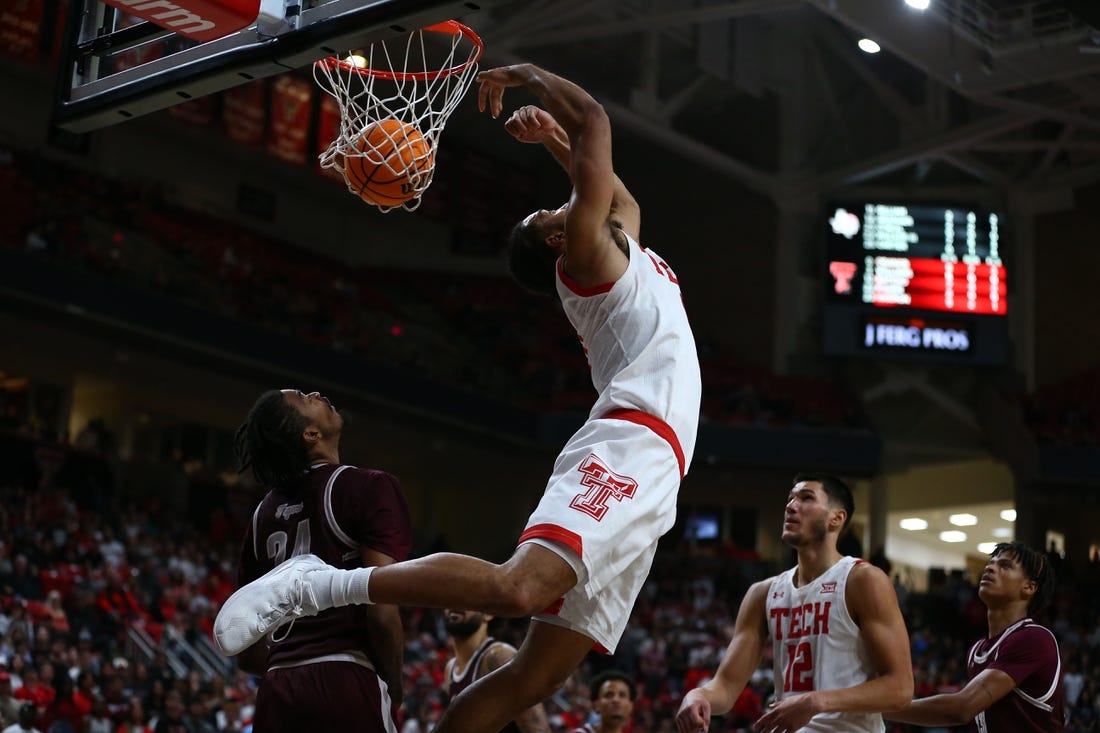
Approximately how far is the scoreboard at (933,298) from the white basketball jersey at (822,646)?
19516 mm

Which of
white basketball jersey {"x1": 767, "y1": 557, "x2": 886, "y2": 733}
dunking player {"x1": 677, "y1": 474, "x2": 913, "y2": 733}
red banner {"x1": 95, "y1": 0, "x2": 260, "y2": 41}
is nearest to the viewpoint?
dunking player {"x1": 677, "y1": 474, "x2": 913, "y2": 733}

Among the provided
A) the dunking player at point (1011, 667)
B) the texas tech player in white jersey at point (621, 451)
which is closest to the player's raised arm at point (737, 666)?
the dunking player at point (1011, 667)

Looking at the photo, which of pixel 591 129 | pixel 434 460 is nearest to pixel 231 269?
pixel 434 460

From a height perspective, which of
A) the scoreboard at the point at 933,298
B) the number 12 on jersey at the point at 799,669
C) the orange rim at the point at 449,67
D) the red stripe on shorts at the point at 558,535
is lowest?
the number 12 on jersey at the point at 799,669

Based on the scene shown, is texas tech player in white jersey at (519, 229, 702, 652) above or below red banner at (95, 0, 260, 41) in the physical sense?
below

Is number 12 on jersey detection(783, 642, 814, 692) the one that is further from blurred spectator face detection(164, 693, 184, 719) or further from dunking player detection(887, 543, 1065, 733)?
blurred spectator face detection(164, 693, 184, 719)

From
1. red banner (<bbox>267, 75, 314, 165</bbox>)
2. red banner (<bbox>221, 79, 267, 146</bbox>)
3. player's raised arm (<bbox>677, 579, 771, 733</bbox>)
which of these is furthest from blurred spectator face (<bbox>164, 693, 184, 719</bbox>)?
red banner (<bbox>267, 75, 314, 165</bbox>)

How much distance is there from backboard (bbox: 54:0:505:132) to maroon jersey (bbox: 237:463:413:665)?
5.69ft

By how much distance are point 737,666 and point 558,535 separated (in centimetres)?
177

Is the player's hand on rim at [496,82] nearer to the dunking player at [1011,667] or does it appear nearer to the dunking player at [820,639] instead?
the dunking player at [820,639]

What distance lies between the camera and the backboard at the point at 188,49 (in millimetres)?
5246

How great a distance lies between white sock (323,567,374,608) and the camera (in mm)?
4137

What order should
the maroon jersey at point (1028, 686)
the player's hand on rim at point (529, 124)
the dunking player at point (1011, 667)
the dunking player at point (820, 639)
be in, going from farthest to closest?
the maroon jersey at point (1028, 686) → the dunking player at point (1011, 667) → the dunking player at point (820, 639) → the player's hand on rim at point (529, 124)

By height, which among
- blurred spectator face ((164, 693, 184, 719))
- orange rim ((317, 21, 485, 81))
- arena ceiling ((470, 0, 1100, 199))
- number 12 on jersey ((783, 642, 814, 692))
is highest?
arena ceiling ((470, 0, 1100, 199))
